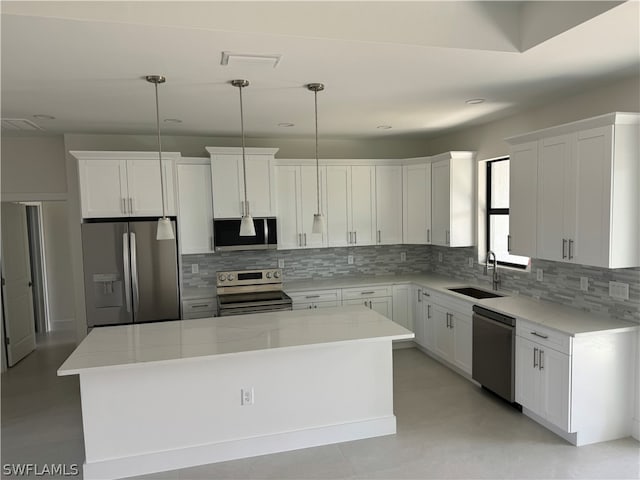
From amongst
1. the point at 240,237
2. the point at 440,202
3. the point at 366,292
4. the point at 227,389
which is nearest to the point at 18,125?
the point at 240,237

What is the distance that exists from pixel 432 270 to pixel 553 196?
8.81 ft

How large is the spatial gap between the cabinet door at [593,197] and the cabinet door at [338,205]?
2.67m

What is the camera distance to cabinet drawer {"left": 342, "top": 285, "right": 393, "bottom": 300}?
5086mm

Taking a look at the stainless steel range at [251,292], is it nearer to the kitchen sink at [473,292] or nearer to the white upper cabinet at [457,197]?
the kitchen sink at [473,292]

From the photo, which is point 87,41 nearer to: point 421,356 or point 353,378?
point 353,378

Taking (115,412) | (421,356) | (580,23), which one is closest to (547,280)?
(421,356)

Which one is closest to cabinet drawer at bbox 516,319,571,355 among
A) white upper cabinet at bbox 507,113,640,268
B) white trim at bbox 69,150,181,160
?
white upper cabinet at bbox 507,113,640,268

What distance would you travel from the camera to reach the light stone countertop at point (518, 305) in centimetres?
308

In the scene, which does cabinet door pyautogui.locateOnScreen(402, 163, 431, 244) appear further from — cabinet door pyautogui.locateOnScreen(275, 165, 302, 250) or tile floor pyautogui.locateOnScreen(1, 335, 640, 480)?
tile floor pyautogui.locateOnScreen(1, 335, 640, 480)

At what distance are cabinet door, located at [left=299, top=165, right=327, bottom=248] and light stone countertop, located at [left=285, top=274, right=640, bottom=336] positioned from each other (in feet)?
1.83

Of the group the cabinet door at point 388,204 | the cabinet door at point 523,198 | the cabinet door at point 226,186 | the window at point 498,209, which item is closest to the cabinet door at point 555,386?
the cabinet door at point 523,198

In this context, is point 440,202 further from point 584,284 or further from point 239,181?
point 239,181

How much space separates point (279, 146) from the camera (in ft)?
18.0

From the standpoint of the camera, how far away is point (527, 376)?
340 cm
